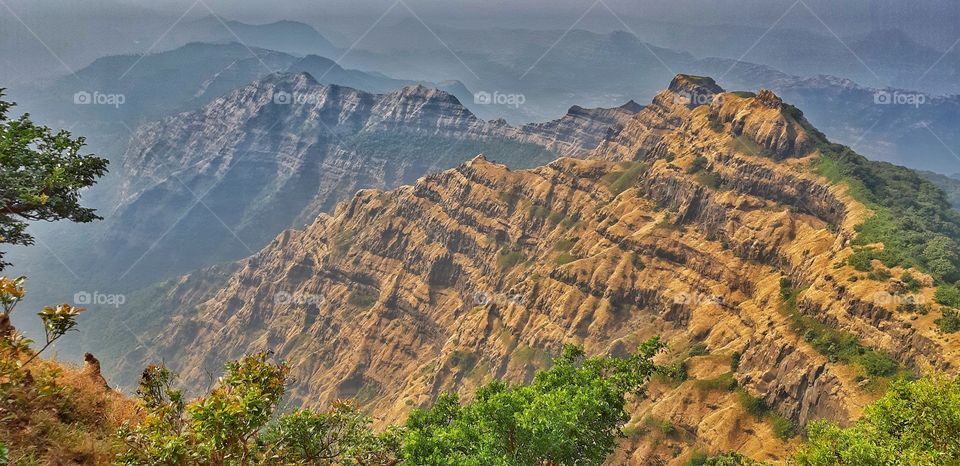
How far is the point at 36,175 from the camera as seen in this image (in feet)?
101

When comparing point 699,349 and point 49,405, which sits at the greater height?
point 49,405

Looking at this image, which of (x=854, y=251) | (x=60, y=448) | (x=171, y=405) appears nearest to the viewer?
(x=171, y=405)

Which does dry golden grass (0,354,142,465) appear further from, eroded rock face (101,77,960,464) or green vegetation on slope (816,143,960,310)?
green vegetation on slope (816,143,960,310)

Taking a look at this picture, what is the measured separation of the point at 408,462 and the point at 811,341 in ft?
315

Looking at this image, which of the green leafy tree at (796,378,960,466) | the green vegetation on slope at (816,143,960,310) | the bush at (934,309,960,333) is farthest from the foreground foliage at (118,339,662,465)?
the green vegetation on slope at (816,143,960,310)

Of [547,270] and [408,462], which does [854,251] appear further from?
[408,462]

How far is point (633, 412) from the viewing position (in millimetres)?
117250

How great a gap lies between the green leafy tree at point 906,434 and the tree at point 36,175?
4499 centimetres

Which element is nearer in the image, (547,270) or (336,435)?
(336,435)

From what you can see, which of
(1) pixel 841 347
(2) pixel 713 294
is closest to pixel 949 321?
(1) pixel 841 347

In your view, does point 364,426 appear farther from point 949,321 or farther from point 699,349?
point 699,349

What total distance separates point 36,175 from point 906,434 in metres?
53.0

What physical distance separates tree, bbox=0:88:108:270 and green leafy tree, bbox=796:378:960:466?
148 ft

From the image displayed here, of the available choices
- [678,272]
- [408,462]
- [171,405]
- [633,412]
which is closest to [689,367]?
[633,412]
